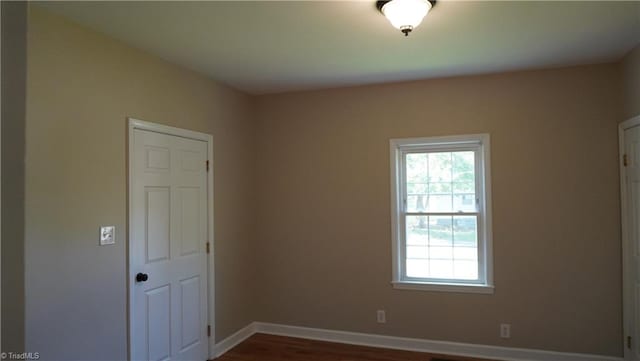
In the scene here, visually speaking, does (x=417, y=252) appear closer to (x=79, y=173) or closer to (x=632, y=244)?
(x=632, y=244)

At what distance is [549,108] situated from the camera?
348 centimetres

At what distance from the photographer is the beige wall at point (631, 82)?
9.68 feet

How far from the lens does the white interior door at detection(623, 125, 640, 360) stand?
304cm

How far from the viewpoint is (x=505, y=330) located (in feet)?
11.6

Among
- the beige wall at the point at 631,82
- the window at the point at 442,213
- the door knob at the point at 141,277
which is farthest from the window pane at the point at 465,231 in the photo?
the door knob at the point at 141,277

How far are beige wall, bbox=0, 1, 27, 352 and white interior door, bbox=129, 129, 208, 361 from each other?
8.02ft

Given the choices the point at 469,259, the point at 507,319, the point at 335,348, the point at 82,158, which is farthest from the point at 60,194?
the point at 507,319

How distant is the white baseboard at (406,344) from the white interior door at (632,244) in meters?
0.30

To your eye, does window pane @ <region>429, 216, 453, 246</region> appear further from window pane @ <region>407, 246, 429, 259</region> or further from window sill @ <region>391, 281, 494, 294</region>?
window sill @ <region>391, 281, 494, 294</region>

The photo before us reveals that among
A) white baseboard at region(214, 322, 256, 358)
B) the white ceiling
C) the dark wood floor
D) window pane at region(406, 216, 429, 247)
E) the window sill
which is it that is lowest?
the dark wood floor

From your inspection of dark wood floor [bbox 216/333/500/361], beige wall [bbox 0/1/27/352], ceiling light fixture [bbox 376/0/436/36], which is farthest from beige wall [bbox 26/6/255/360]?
beige wall [bbox 0/1/27/352]

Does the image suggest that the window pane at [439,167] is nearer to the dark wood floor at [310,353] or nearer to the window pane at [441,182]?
the window pane at [441,182]

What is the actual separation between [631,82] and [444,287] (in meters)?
2.29

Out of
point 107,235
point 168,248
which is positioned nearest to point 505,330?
point 168,248
